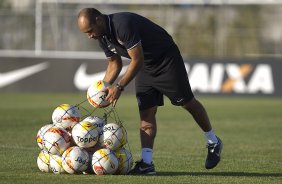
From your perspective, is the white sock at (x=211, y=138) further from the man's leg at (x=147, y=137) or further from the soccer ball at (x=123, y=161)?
the soccer ball at (x=123, y=161)

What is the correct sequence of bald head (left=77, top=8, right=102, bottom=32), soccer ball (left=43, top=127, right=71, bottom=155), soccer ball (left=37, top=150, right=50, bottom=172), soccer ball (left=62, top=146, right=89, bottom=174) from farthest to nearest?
soccer ball (left=37, top=150, right=50, bottom=172) < soccer ball (left=43, top=127, right=71, bottom=155) < soccer ball (left=62, top=146, right=89, bottom=174) < bald head (left=77, top=8, right=102, bottom=32)

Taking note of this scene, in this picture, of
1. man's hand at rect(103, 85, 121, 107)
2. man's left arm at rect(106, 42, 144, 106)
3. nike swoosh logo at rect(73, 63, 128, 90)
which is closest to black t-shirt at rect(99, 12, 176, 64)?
man's left arm at rect(106, 42, 144, 106)

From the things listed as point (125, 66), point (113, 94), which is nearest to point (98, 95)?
point (113, 94)

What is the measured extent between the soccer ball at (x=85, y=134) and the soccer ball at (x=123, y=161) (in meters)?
0.36

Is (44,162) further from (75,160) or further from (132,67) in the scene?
(132,67)

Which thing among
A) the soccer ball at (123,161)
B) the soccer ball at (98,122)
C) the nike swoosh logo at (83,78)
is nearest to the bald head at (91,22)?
the soccer ball at (98,122)

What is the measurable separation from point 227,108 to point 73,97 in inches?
227

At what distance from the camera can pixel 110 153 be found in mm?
9742

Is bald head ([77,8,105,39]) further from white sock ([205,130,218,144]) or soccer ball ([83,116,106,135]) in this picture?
white sock ([205,130,218,144])

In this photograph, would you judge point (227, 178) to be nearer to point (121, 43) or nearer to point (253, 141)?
point (121, 43)

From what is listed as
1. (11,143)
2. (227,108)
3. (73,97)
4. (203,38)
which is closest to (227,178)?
(11,143)

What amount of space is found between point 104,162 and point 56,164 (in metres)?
0.62

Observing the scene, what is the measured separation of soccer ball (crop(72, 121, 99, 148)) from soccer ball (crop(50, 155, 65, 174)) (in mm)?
327

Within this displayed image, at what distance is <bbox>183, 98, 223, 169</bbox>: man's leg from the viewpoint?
10.4 meters
